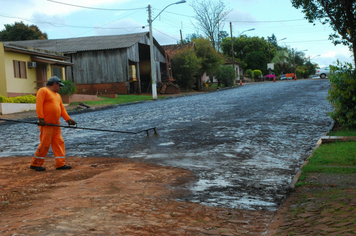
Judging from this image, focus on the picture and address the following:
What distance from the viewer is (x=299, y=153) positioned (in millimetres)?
8906

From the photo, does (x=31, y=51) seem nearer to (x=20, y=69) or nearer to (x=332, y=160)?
(x=20, y=69)

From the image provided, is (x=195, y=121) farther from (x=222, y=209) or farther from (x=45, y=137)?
(x=222, y=209)

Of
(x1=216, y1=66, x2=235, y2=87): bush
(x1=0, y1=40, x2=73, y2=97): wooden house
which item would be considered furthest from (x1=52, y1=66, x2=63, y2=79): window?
(x1=216, y1=66, x2=235, y2=87): bush

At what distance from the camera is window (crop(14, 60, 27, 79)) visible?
87.7 feet

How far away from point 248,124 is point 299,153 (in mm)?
4365

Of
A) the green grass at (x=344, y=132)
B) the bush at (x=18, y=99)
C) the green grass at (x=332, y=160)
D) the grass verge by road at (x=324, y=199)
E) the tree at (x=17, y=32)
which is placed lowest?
the grass verge by road at (x=324, y=199)

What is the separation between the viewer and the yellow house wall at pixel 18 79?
25766mm

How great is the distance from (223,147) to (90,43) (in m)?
32.7

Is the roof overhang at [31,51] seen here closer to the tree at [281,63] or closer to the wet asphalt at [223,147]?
the wet asphalt at [223,147]

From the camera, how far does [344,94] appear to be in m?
11.0

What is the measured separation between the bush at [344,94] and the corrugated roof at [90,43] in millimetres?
27729

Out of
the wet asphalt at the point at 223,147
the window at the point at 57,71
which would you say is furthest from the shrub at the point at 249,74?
the wet asphalt at the point at 223,147

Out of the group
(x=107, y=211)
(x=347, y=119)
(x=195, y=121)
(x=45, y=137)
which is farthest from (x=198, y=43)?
(x=107, y=211)

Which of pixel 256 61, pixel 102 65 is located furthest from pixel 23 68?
pixel 256 61
